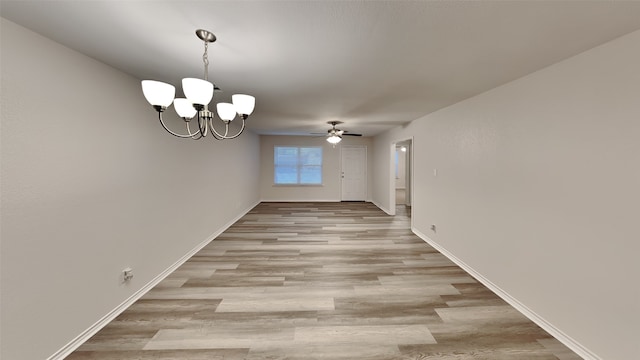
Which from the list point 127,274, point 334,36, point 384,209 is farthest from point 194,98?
point 384,209

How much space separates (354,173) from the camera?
862cm

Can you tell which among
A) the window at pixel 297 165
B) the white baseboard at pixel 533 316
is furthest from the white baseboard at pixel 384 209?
the white baseboard at pixel 533 316

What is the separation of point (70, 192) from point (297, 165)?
6.78m

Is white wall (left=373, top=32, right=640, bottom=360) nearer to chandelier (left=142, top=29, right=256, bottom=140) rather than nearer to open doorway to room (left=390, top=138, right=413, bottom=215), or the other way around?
chandelier (left=142, top=29, right=256, bottom=140)

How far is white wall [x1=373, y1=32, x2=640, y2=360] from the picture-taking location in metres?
1.59

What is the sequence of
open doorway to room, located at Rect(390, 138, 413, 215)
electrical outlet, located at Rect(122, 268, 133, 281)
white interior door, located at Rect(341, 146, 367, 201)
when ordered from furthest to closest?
white interior door, located at Rect(341, 146, 367, 201), open doorway to room, located at Rect(390, 138, 413, 215), electrical outlet, located at Rect(122, 268, 133, 281)

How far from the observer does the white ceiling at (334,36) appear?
4.23ft

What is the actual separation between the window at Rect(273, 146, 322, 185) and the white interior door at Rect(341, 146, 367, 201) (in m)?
0.91

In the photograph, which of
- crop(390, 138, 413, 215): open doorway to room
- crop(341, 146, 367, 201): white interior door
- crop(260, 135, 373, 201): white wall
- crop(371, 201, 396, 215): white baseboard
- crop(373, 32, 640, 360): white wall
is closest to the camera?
crop(373, 32, 640, 360): white wall

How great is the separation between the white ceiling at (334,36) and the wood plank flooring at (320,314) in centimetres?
217

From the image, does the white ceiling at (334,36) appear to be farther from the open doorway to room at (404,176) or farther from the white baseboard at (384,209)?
the open doorway to room at (404,176)

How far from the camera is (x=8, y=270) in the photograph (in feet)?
4.73

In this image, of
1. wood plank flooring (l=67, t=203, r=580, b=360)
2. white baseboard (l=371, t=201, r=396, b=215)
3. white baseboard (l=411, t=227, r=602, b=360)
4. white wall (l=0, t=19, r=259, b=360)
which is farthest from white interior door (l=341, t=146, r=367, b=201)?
white wall (l=0, t=19, r=259, b=360)

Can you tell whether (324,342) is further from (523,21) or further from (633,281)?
(523,21)
